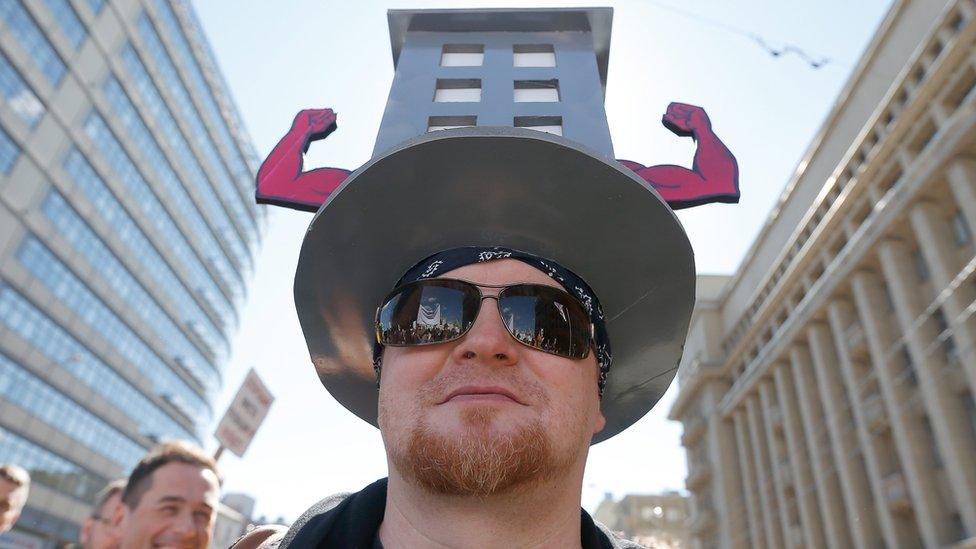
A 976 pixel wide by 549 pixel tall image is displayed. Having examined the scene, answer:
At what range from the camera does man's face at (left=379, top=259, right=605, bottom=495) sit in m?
1.48

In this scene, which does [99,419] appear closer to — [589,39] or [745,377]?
[745,377]

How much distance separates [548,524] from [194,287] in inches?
2079

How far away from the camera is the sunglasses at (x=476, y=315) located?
176 cm

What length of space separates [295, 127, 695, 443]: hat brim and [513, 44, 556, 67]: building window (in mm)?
1257

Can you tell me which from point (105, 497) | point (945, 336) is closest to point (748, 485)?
point (945, 336)

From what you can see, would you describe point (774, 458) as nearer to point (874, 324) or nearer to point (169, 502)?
point (874, 324)

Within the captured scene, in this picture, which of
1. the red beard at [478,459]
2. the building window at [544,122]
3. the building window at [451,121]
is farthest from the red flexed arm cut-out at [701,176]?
the red beard at [478,459]

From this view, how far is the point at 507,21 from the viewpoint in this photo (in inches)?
123

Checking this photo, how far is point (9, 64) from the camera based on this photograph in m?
27.2

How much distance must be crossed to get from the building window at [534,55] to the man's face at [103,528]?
11.2ft

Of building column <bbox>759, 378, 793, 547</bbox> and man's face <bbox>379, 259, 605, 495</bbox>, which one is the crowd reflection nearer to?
man's face <bbox>379, 259, 605, 495</bbox>

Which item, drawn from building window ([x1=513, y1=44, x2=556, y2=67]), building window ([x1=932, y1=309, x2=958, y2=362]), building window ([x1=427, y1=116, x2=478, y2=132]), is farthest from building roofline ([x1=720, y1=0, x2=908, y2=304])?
building window ([x1=427, y1=116, x2=478, y2=132])

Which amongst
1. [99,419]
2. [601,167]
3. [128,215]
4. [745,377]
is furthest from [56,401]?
[601,167]

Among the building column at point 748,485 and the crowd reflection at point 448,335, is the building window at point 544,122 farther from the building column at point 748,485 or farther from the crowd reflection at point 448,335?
the building column at point 748,485
